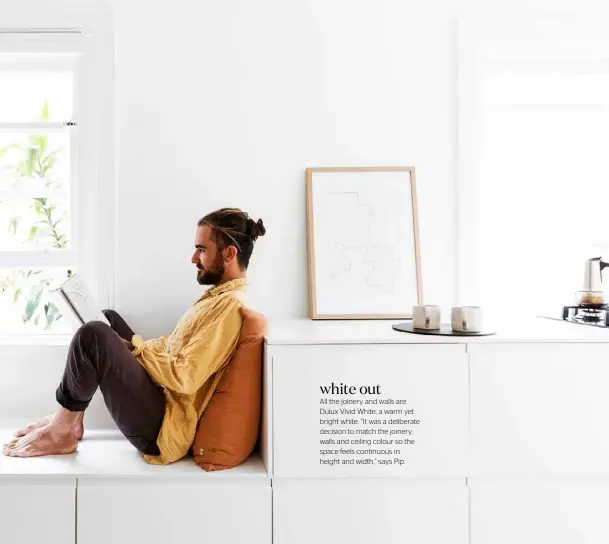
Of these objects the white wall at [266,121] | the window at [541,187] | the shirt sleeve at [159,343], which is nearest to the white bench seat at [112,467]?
the shirt sleeve at [159,343]

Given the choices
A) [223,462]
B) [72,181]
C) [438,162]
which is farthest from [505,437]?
[72,181]

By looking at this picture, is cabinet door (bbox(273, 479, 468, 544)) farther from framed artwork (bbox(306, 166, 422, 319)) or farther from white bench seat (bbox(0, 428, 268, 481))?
framed artwork (bbox(306, 166, 422, 319))

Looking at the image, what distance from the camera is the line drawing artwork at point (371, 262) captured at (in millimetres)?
2133

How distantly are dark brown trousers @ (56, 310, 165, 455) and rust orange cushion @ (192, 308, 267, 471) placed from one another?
0.17 meters

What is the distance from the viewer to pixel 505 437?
1.60 metres

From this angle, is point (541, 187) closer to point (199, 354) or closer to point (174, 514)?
point (199, 354)

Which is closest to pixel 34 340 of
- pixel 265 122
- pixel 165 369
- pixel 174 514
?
pixel 165 369

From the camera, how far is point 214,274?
72.6 inches

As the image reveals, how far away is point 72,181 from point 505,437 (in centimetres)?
187

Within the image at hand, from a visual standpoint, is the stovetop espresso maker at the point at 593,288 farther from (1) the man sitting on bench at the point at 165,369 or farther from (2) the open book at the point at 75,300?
(2) the open book at the point at 75,300

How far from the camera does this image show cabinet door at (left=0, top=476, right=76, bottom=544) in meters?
1.62

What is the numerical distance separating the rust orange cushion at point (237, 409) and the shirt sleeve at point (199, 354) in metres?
0.04

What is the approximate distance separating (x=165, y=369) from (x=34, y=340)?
90 centimetres

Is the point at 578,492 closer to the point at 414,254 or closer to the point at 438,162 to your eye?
the point at 414,254
